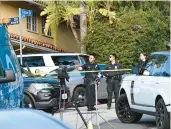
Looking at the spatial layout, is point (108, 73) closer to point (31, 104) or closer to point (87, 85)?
point (87, 85)

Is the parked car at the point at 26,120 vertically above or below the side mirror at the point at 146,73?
below

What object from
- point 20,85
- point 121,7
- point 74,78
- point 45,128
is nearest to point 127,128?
point 20,85

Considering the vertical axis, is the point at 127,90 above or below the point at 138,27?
below

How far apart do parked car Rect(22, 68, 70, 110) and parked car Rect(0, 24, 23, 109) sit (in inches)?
195

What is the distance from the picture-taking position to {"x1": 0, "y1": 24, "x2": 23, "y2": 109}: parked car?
7.68 meters

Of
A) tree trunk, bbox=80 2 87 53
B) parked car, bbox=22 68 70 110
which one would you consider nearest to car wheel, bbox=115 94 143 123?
parked car, bbox=22 68 70 110

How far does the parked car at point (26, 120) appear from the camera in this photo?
3.62 metres

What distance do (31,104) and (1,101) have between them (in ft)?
20.2

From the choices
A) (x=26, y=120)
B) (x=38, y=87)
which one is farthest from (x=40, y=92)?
(x=26, y=120)

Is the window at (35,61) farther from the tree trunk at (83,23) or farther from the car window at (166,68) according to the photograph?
the car window at (166,68)

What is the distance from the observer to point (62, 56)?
18344 millimetres

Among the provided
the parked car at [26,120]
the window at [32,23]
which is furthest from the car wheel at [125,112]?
the window at [32,23]

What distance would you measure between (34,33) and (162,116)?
1832 cm

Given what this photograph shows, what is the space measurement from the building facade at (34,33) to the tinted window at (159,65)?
1327 centimetres
